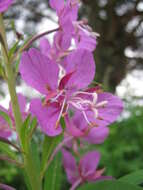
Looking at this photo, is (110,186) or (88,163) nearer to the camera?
(110,186)

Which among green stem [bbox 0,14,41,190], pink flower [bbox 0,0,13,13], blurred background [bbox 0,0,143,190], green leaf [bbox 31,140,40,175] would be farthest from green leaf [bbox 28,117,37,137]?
blurred background [bbox 0,0,143,190]

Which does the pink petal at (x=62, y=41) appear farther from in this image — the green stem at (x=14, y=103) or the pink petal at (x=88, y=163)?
the pink petal at (x=88, y=163)

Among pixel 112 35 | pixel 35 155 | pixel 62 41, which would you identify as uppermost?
pixel 62 41

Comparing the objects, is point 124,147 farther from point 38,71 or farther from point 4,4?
point 4,4

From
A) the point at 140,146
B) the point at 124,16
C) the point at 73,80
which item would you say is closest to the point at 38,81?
the point at 73,80

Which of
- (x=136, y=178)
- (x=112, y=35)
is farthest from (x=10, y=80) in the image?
(x=112, y=35)

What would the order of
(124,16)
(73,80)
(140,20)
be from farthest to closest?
(124,16) < (140,20) < (73,80)

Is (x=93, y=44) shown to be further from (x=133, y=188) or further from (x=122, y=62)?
(x=122, y=62)
